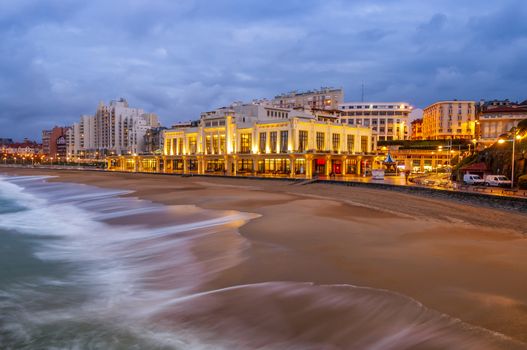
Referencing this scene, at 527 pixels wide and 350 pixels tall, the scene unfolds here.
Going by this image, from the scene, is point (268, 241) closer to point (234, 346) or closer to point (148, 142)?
point (234, 346)

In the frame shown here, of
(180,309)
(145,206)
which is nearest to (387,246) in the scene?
(180,309)

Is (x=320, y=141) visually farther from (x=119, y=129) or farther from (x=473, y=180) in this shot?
(x=119, y=129)

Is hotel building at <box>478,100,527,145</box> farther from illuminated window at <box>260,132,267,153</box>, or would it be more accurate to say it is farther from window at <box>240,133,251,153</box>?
window at <box>240,133,251,153</box>

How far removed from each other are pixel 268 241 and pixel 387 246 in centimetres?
473

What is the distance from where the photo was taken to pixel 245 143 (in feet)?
237

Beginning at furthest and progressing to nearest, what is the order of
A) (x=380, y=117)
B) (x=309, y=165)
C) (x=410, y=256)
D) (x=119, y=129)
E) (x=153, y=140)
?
(x=119, y=129) < (x=153, y=140) < (x=380, y=117) < (x=309, y=165) < (x=410, y=256)

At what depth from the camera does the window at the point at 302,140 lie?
209ft

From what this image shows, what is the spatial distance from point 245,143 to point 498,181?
43956 mm

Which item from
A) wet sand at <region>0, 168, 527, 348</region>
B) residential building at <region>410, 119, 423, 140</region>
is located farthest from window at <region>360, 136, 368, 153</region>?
residential building at <region>410, 119, 423, 140</region>

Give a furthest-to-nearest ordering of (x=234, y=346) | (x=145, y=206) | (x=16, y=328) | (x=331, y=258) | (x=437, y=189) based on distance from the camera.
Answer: (x=437, y=189) → (x=145, y=206) → (x=331, y=258) → (x=16, y=328) → (x=234, y=346)

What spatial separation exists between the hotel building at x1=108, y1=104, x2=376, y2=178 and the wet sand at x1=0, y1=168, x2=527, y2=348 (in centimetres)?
3897

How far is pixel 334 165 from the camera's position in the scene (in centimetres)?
6719

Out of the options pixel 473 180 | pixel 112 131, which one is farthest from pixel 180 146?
pixel 112 131

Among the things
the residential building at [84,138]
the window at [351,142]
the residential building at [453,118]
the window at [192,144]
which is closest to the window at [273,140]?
the window at [351,142]
